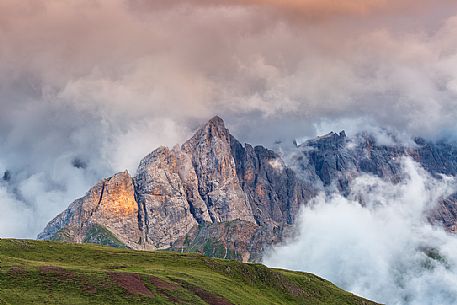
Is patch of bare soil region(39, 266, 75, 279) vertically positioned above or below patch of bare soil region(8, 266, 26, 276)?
above

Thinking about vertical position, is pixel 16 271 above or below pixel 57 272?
below

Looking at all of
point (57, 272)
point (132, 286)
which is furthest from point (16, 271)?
point (132, 286)

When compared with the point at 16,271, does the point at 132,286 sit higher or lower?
higher

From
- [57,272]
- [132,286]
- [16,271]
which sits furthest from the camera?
[132,286]

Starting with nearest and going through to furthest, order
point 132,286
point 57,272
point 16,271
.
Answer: point 16,271
point 57,272
point 132,286

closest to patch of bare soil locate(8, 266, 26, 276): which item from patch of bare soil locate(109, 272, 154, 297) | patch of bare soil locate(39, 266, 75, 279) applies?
patch of bare soil locate(39, 266, 75, 279)

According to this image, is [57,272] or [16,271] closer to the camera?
[16,271]

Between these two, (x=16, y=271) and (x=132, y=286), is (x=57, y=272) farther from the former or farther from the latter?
(x=132, y=286)

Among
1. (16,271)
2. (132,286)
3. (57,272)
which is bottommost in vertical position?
(16,271)

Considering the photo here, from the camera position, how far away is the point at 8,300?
162375mm

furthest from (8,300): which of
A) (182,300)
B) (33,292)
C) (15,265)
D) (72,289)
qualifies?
(182,300)

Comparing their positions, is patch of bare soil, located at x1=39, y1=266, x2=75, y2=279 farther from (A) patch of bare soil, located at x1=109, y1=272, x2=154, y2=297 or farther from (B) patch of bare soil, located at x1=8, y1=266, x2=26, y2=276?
(A) patch of bare soil, located at x1=109, y1=272, x2=154, y2=297

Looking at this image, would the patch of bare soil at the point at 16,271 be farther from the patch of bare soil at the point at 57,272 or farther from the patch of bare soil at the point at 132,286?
the patch of bare soil at the point at 132,286

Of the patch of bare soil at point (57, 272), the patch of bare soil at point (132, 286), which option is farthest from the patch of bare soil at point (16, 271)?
the patch of bare soil at point (132, 286)
